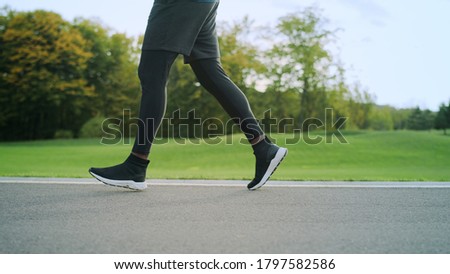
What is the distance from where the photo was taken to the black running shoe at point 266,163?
115 inches

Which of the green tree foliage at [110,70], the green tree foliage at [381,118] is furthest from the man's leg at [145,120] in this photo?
the green tree foliage at [381,118]

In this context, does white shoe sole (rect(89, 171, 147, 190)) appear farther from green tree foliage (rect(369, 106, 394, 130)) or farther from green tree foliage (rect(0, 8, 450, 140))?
green tree foliage (rect(369, 106, 394, 130))

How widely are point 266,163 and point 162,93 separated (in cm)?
79

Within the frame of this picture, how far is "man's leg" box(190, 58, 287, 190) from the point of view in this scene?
2.93 m

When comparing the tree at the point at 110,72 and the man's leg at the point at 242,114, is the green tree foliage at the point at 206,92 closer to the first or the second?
the tree at the point at 110,72

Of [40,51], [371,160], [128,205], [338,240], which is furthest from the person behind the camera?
[40,51]

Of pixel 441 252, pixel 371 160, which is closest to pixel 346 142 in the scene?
pixel 371 160

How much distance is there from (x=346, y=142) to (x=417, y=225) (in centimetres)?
1733

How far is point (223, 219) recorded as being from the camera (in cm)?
196

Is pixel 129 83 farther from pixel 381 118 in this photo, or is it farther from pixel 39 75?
pixel 381 118

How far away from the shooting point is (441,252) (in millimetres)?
1487

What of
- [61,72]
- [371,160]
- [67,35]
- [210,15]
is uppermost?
[67,35]

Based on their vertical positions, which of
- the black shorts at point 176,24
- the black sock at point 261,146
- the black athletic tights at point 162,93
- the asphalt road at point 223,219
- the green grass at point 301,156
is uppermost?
the black shorts at point 176,24
